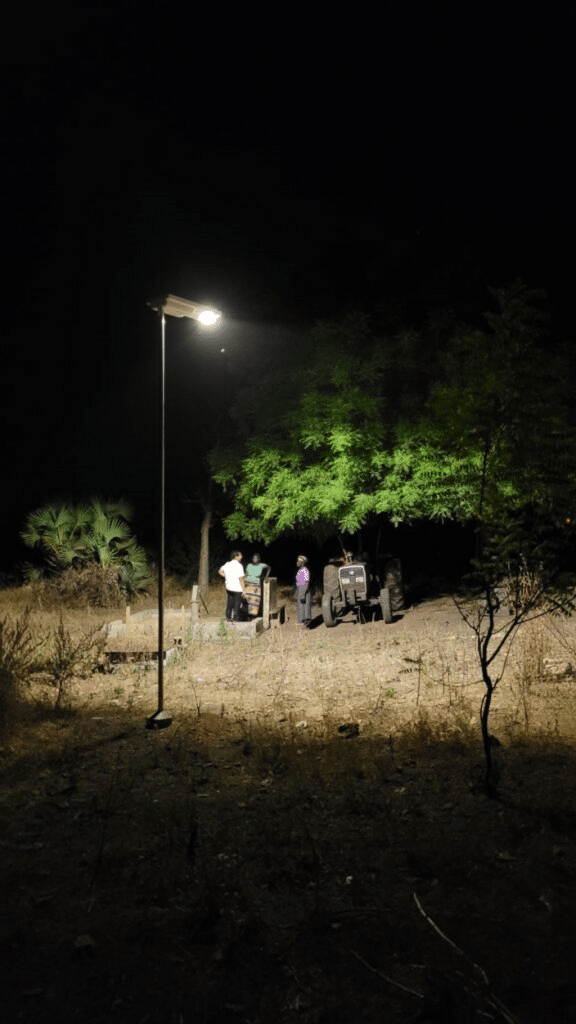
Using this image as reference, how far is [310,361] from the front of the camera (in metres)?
18.1

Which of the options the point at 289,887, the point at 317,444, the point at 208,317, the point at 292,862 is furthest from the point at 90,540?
the point at 289,887

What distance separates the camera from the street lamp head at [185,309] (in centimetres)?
743

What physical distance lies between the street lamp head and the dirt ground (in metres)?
4.54

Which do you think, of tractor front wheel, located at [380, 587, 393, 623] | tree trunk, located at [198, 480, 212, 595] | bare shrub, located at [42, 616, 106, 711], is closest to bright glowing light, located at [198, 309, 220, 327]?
bare shrub, located at [42, 616, 106, 711]

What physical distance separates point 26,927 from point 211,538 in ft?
79.5

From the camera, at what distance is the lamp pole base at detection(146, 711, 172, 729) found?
767cm

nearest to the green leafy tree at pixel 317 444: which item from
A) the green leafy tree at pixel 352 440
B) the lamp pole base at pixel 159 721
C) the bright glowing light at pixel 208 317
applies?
the green leafy tree at pixel 352 440

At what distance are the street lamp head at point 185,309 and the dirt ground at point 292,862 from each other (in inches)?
179

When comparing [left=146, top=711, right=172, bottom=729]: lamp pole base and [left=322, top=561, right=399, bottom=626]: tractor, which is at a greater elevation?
[left=322, top=561, right=399, bottom=626]: tractor

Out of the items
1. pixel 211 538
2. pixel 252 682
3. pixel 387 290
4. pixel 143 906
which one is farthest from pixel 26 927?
pixel 211 538

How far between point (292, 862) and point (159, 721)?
11.6 feet

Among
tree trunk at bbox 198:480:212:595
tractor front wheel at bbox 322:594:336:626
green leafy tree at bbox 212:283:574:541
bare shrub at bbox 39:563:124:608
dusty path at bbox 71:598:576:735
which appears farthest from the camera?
tree trunk at bbox 198:480:212:595

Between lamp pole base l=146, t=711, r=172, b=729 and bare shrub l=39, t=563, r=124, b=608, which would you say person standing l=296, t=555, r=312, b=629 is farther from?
lamp pole base l=146, t=711, r=172, b=729

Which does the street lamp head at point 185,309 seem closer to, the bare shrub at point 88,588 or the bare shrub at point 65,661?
the bare shrub at point 65,661
